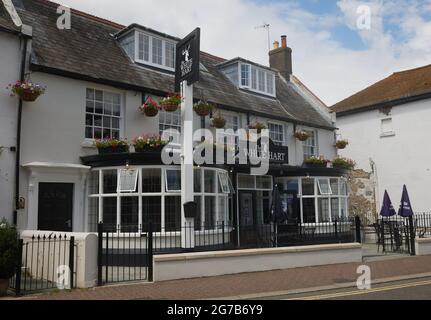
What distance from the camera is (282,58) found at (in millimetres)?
26516

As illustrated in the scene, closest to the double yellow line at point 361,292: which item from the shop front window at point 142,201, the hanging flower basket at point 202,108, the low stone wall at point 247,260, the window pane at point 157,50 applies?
the low stone wall at point 247,260

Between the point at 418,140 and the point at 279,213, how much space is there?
14328 millimetres

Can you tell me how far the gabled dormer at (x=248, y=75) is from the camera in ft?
70.7

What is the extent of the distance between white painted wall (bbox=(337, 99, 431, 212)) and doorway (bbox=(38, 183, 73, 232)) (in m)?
19.2

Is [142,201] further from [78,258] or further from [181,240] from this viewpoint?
[78,258]

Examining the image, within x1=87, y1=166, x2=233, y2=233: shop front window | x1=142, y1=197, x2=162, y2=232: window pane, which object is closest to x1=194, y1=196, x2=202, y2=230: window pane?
x1=87, y1=166, x2=233, y2=233: shop front window

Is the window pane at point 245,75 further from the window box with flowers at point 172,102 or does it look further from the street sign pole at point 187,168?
the street sign pole at point 187,168

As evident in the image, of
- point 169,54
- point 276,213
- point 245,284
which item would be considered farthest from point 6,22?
point 276,213

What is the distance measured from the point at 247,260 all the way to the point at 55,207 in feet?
19.7

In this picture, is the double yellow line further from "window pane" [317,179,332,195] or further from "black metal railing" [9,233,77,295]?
"window pane" [317,179,332,195]

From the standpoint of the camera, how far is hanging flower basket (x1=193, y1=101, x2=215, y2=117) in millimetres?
16609
